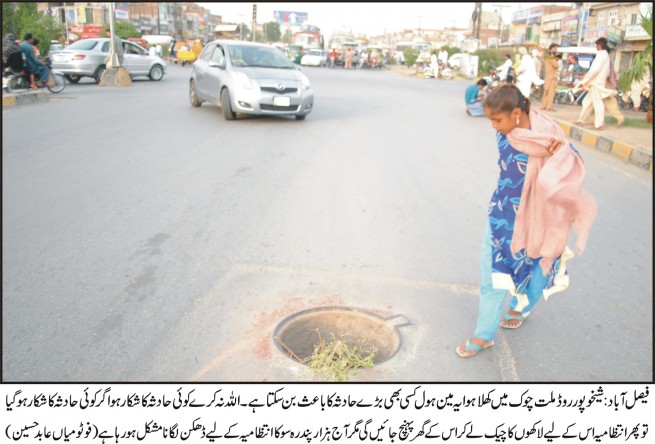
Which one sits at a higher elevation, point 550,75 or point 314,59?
point 314,59

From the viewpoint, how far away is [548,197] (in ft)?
8.71

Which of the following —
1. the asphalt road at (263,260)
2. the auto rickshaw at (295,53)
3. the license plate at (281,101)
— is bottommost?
the asphalt road at (263,260)

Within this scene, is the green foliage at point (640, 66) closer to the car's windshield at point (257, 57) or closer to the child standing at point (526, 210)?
the car's windshield at point (257, 57)

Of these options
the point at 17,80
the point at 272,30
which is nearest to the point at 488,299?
the point at 17,80

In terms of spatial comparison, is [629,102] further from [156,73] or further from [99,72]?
[99,72]

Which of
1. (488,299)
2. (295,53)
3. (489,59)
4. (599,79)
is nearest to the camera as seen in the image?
(488,299)

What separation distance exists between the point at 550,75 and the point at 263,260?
11866 mm

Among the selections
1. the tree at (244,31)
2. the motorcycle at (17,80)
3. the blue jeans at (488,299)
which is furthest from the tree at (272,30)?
the blue jeans at (488,299)

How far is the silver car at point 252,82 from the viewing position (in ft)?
35.5

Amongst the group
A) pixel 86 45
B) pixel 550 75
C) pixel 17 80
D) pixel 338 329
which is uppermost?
pixel 86 45

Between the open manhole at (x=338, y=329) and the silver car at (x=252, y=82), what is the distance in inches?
308

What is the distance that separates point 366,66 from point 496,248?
43.8 metres

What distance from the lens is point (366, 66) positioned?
45.1 meters
